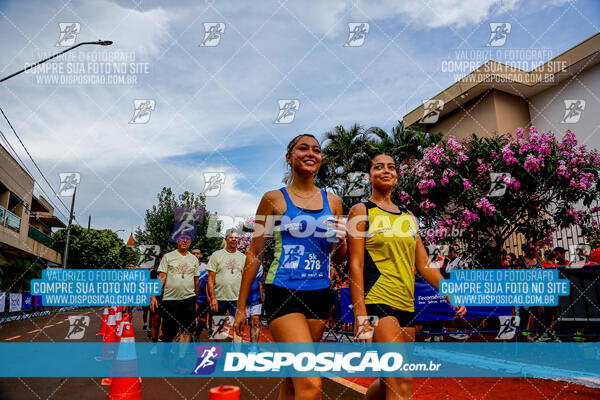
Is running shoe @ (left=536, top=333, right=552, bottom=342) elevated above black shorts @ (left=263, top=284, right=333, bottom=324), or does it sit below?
below

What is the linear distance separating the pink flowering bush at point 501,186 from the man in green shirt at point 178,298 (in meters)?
6.45

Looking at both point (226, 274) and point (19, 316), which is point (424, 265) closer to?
point (226, 274)

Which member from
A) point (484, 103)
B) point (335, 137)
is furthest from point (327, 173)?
point (484, 103)

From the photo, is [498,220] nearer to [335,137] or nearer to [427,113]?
[427,113]

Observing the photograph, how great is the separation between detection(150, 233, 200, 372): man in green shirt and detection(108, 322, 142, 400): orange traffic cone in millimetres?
1698

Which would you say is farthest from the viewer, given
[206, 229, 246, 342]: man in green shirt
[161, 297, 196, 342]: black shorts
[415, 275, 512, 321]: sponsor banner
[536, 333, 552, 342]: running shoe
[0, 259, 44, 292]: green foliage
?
[0, 259, 44, 292]: green foliage

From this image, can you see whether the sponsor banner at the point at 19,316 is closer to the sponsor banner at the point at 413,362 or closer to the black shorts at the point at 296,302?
the sponsor banner at the point at 413,362

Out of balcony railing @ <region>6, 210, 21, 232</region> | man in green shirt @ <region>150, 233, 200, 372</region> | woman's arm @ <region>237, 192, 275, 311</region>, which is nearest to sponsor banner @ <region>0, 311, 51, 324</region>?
balcony railing @ <region>6, 210, 21, 232</region>

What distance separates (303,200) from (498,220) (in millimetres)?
8279

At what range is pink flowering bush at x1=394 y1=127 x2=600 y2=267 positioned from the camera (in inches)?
387

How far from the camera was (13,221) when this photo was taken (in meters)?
27.6

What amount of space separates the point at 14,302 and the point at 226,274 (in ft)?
60.4

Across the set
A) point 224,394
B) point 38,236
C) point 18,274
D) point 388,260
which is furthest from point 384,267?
point 38,236

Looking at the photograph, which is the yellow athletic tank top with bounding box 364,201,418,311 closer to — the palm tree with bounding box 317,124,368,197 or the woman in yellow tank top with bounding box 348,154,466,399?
the woman in yellow tank top with bounding box 348,154,466,399
